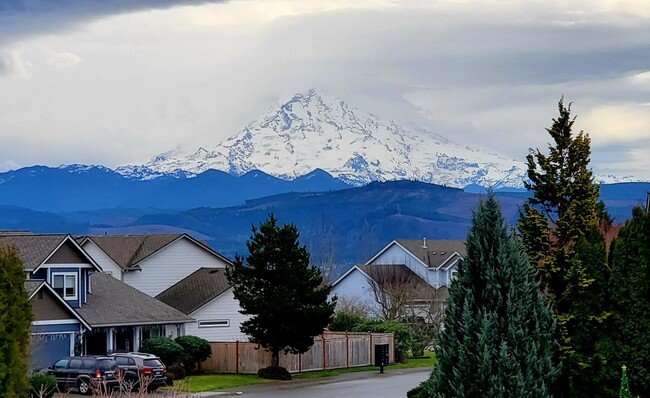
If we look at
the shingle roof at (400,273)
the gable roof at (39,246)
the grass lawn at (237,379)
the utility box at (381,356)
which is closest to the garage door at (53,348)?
the gable roof at (39,246)

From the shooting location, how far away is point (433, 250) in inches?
4065

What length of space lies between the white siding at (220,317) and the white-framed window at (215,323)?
12 cm

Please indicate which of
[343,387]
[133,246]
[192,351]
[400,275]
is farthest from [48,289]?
[400,275]

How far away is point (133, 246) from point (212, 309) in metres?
10.9

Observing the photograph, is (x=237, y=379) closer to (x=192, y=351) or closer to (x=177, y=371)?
(x=177, y=371)

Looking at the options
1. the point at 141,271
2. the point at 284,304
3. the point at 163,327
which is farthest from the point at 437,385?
the point at 141,271

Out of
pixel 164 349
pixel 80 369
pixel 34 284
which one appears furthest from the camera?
pixel 164 349

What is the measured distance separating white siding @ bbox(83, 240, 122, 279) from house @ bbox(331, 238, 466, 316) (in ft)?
68.4

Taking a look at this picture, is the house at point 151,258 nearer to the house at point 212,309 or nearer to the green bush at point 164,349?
the house at point 212,309

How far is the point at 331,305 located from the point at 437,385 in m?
34.3

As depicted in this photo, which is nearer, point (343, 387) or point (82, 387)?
point (82, 387)

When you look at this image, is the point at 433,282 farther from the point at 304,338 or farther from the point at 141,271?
the point at 304,338

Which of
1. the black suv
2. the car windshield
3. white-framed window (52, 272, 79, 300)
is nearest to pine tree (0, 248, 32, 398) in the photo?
the black suv

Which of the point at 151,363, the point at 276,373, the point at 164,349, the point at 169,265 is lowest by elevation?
the point at 276,373
